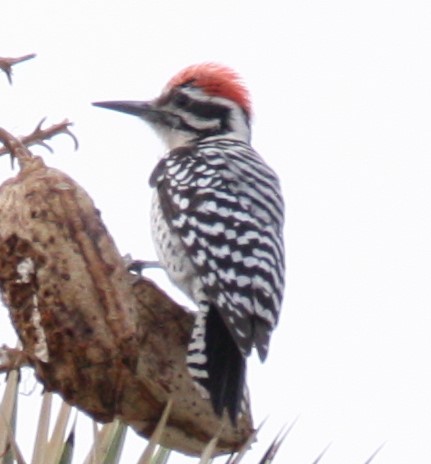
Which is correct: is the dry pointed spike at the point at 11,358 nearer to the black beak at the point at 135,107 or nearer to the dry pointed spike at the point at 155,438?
the dry pointed spike at the point at 155,438

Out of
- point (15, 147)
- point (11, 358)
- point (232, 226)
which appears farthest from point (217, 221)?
point (11, 358)

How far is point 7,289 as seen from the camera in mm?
2975

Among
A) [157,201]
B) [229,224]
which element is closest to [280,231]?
[229,224]

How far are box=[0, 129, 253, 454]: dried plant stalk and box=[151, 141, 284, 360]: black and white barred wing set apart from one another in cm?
45

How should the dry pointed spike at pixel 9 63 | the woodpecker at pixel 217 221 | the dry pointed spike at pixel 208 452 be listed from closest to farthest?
the dry pointed spike at pixel 9 63, the dry pointed spike at pixel 208 452, the woodpecker at pixel 217 221

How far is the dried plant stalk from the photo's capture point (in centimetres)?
286

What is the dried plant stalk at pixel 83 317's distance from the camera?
2.86 metres

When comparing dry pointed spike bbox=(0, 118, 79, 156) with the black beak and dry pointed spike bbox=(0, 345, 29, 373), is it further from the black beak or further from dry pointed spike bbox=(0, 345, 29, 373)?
the black beak

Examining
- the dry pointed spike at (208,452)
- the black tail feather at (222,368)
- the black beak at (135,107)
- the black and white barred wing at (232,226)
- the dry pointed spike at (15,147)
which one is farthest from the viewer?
the black beak at (135,107)

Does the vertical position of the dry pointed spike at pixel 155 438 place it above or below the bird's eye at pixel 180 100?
below

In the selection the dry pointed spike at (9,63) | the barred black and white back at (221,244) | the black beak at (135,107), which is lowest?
the barred black and white back at (221,244)

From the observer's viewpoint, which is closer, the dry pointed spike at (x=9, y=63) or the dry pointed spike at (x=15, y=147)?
the dry pointed spike at (x=9, y=63)

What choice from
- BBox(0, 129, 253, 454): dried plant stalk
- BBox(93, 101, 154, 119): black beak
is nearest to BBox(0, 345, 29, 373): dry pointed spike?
BBox(0, 129, 253, 454): dried plant stalk

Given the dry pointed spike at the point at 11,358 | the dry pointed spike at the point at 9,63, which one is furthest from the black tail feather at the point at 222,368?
the dry pointed spike at the point at 9,63
